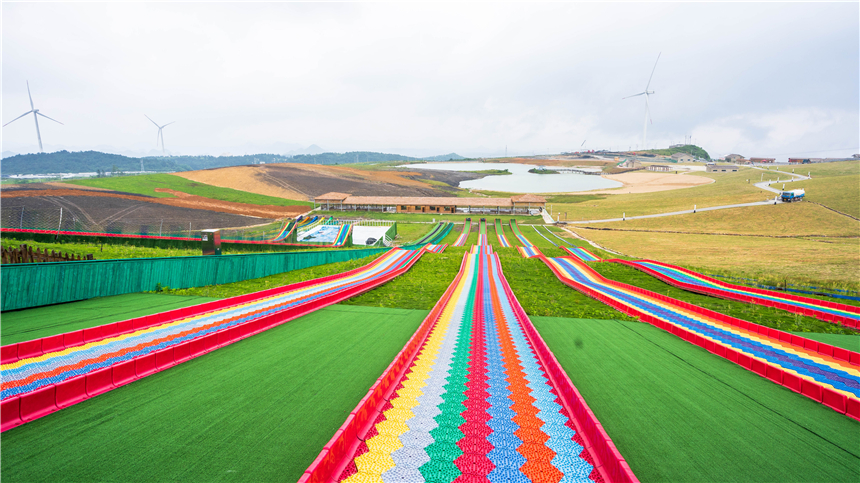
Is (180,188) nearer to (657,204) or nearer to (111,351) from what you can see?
(111,351)

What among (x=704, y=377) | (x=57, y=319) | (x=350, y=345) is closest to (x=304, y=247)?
(x=57, y=319)

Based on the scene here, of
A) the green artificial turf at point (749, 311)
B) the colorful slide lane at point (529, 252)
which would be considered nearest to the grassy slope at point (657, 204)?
the colorful slide lane at point (529, 252)

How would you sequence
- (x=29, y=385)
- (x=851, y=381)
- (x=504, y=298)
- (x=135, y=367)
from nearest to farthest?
(x=29, y=385)
(x=135, y=367)
(x=851, y=381)
(x=504, y=298)

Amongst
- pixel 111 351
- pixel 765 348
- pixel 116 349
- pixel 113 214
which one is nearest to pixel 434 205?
pixel 113 214

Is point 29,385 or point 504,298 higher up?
point 29,385

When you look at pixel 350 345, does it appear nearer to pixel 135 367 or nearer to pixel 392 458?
pixel 135 367

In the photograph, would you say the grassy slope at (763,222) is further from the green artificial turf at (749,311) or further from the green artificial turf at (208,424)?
the green artificial turf at (208,424)

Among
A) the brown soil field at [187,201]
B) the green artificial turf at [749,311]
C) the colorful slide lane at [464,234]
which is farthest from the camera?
the brown soil field at [187,201]
